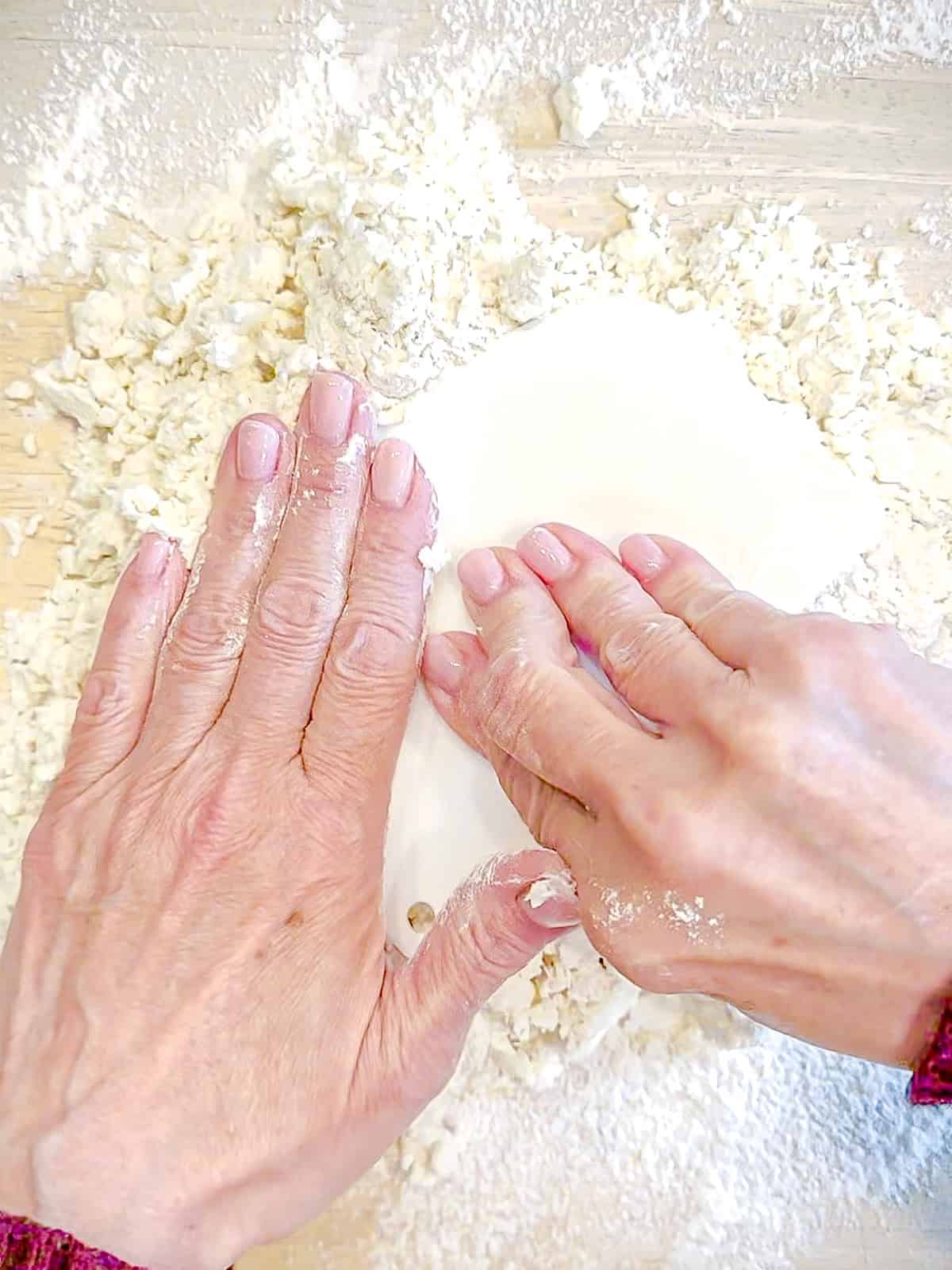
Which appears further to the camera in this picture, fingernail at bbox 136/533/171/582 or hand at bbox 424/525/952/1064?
fingernail at bbox 136/533/171/582

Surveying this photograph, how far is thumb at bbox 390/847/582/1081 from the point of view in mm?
728

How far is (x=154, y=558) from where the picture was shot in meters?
0.81

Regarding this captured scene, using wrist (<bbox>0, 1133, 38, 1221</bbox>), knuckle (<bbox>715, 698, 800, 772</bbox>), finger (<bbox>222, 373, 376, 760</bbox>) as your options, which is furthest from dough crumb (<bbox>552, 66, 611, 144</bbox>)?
wrist (<bbox>0, 1133, 38, 1221</bbox>)

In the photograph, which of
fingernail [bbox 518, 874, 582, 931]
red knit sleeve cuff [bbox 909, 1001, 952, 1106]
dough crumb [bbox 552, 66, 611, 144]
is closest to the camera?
red knit sleeve cuff [bbox 909, 1001, 952, 1106]

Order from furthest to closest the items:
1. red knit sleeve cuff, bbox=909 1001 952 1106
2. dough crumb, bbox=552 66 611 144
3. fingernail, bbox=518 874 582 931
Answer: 1. dough crumb, bbox=552 66 611 144
2. fingernail, bbox=518 874 582 931
3. red knit sleeve cuff, bbox=909 1001 952 1106

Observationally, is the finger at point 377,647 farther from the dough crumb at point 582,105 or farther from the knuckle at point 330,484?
the dough crumb at point 582,105

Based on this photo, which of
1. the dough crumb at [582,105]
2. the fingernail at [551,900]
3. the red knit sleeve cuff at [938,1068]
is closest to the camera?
the red knit sleeve cuff at [938,1068]

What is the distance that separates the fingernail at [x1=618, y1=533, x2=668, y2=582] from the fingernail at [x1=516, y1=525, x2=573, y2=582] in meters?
0.04

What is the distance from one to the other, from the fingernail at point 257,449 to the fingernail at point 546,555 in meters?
0.19

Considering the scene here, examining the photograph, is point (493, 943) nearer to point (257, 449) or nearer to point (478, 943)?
point (478, 943)

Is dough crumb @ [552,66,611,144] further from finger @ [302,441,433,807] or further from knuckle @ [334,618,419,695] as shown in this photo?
knuckle @ [334,618,419,695]

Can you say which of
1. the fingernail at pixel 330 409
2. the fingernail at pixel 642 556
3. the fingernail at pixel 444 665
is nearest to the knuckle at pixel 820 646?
the fingernail at pixel 642 556

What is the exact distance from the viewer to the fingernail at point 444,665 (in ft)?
2.57

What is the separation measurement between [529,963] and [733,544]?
14.0 inches
